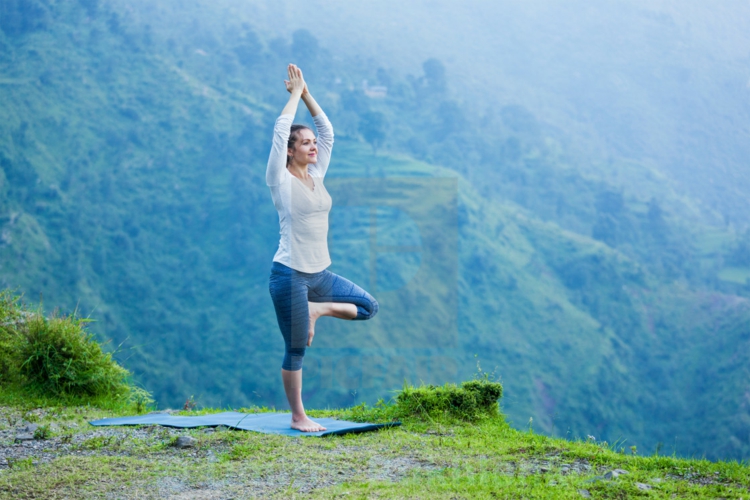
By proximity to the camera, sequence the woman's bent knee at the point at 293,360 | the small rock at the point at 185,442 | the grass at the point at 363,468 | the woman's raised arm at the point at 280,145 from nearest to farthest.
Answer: the grass at the point at 363,468 → the small rock at the point at 185,442 → the woman's raised arm at the point at 280,145 → the woman's bent knee at the point at 293,360

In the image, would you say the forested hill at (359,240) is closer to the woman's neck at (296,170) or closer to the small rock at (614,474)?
the woman's neck at (296,170)

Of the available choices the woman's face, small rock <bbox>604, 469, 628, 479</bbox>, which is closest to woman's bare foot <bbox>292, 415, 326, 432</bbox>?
the woman's face

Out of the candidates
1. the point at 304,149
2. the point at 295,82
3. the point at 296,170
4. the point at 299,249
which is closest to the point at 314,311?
the point at 299,249

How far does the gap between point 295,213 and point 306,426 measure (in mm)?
1211

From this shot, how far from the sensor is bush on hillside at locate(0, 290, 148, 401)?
5.36 meters

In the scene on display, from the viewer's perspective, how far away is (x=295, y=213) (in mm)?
3926

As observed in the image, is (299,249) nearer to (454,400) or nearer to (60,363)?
(454,400)

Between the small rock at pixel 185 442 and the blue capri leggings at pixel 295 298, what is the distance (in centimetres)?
61

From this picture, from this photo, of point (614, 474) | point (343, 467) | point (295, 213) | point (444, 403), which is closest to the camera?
point (614, 474)

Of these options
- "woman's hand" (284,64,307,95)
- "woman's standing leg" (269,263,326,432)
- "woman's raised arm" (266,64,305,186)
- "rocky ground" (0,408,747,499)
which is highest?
"woman's hand" (284,64,307,95)

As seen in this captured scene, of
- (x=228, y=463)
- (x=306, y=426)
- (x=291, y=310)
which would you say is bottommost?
(x=228, y=463)

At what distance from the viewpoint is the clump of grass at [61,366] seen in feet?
17.5

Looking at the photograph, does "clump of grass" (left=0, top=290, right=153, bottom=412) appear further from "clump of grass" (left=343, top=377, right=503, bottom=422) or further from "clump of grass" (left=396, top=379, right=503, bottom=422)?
"clump of grass" (left=396, top=379, right=503, bottom=422)

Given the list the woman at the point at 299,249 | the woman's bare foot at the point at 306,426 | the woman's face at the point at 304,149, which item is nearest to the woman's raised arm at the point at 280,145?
the woman at the point at 299,249
